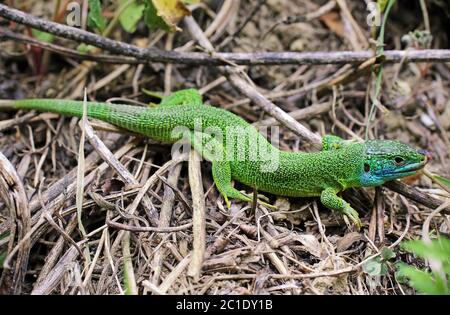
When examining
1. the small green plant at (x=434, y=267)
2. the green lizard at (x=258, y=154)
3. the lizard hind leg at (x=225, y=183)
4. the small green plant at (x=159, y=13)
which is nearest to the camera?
the small green plant at (x=434, y=267)

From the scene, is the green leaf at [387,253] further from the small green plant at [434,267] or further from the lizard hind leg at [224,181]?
the lizard hind leg at [224,181]

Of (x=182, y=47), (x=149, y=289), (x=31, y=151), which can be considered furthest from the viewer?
(x=182, y=47)

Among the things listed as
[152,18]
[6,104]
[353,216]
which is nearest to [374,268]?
[353,216]

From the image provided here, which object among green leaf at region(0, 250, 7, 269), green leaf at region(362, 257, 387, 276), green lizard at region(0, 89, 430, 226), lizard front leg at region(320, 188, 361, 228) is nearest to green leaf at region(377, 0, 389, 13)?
green lizard at region(0, 89, 430, 226)

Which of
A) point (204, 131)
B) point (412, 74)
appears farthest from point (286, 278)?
point (412, 74)

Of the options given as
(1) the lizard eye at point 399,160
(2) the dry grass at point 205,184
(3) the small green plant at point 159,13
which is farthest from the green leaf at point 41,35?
(1) the lizard eye at point 399,160

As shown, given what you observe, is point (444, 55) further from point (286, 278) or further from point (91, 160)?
point (91, 160)
